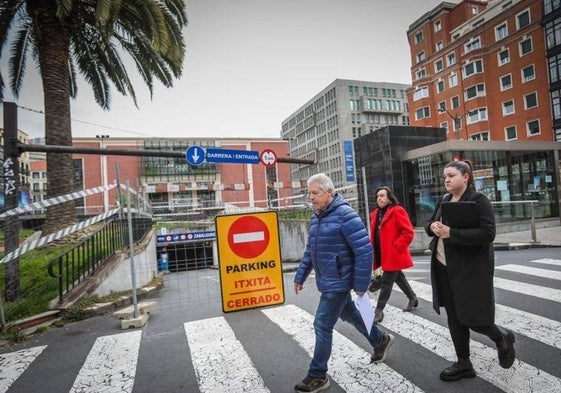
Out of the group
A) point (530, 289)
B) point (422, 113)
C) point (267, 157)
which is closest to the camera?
point (530, 289)

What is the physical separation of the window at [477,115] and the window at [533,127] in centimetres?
471

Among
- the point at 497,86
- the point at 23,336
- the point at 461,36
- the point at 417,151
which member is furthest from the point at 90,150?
the point at 461,36

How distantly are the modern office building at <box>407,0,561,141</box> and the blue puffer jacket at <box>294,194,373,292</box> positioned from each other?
3022 cm

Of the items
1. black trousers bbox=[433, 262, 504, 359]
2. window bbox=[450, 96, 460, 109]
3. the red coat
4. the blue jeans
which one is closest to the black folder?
black trousers bbox=[433, 262, 504, 359]

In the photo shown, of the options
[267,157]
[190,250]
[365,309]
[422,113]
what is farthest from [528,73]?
[365,309]

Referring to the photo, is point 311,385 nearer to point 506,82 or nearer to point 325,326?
point 325,326

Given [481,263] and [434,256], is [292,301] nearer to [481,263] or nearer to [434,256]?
[434,256]

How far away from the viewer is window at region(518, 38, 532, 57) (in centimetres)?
3557

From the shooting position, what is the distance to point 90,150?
879 cm

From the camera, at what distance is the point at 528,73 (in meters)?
36.1

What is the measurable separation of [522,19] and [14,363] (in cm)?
4701

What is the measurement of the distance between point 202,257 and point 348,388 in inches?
180

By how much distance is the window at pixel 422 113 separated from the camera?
47156 millimetres

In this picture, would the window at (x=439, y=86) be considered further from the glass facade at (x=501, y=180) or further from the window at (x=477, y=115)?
the glass facade at (x=501, y=180)
